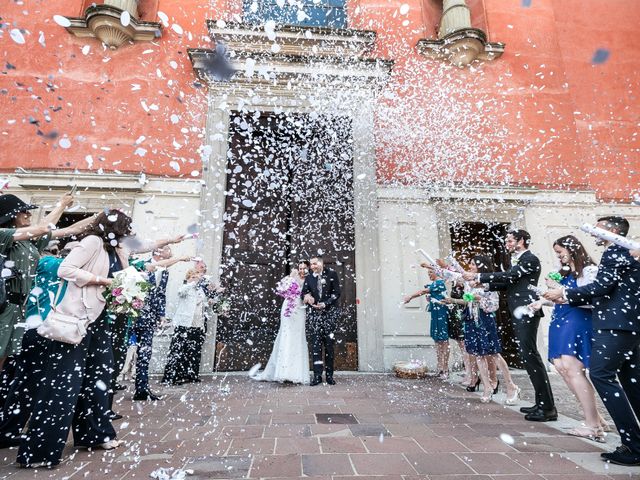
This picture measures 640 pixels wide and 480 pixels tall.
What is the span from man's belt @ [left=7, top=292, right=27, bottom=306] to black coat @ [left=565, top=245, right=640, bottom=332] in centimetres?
425

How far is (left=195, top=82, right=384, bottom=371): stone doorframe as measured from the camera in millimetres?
6828

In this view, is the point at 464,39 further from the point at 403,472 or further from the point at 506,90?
the point at 403,472

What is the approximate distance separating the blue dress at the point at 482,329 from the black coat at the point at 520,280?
676 millimetres

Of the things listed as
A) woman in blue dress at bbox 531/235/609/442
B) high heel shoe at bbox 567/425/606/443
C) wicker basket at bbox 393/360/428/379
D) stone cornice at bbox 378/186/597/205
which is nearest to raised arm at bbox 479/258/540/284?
woman in blue dress at bbox 531/235/609/442

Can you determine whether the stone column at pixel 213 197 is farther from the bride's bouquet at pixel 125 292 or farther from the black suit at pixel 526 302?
the black suit at pixel 526 302

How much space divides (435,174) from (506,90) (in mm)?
2764

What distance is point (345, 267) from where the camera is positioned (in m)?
7.32

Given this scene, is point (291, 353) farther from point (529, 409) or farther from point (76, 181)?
point (76, 181)

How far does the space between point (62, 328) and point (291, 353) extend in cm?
368

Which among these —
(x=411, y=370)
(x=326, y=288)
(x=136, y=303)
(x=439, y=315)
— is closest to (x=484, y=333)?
(x=439, y=315)

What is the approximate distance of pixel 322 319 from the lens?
558 centimetres

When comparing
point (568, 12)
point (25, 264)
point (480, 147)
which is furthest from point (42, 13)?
point (568, 12)

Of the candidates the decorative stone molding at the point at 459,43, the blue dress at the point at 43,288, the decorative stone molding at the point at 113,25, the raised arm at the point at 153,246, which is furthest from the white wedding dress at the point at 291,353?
the decorative stone molding at the point at 113,25

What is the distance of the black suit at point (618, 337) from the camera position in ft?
8.32
